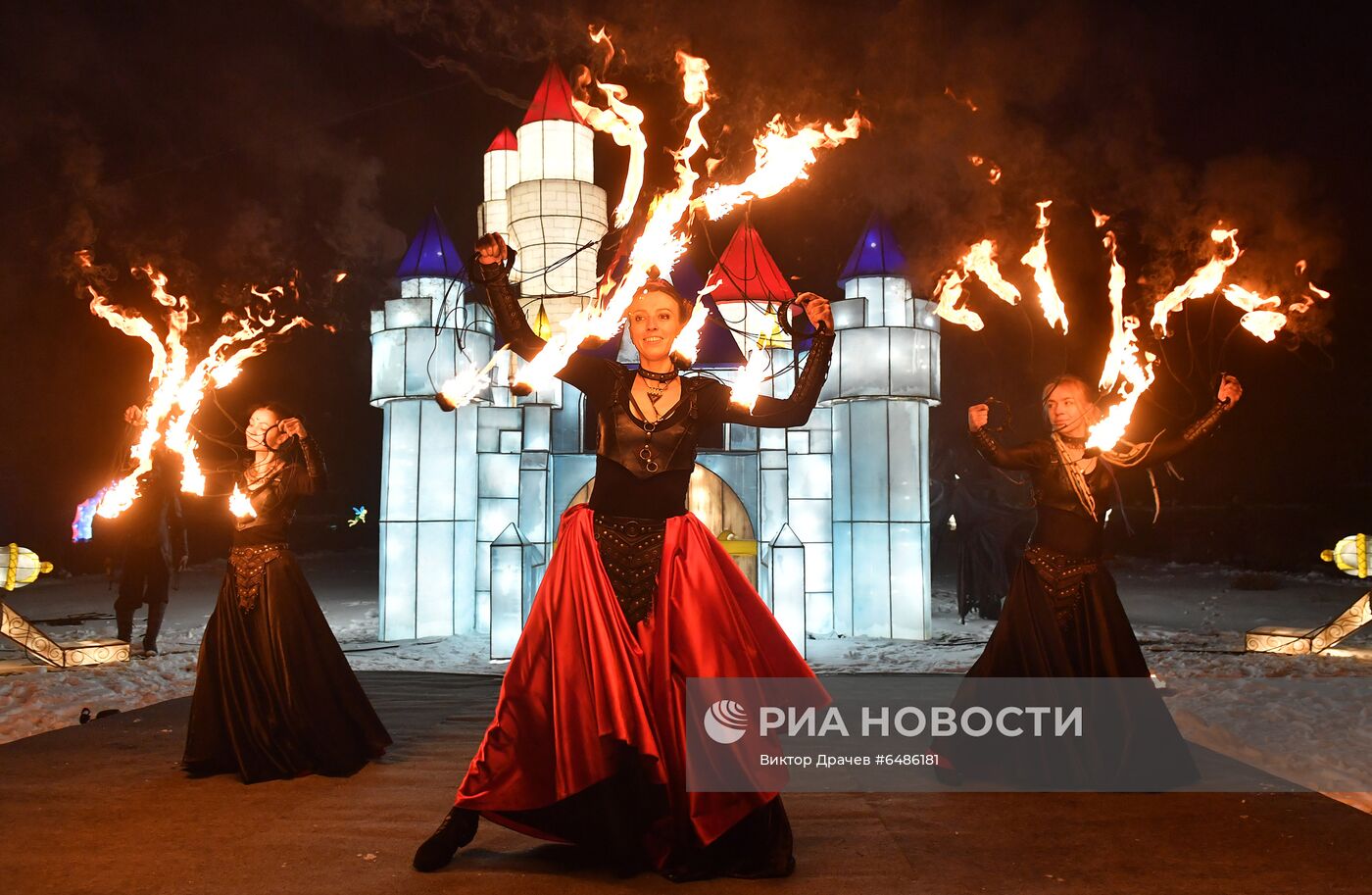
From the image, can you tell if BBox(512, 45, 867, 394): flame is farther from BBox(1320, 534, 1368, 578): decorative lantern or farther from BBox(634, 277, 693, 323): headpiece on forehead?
BBox(1320, 534, 1368, 578): decorative lantern

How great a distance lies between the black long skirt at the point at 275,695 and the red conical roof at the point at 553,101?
877cm

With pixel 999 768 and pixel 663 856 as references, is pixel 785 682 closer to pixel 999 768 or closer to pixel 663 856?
pixel 663 856

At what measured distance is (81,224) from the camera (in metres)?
13.3

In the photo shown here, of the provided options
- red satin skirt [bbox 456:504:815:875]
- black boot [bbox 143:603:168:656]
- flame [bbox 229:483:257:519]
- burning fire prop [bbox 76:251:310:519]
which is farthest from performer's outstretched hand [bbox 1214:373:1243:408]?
black boot [bbox 143:603:168:656]

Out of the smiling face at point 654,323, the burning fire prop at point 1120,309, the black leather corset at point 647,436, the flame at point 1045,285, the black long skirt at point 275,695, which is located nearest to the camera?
the black leather corset at point 647,436

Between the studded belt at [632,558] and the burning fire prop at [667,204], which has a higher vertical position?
the burning fire prop at [667,204]

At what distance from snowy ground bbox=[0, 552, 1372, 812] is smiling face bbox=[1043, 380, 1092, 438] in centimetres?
191

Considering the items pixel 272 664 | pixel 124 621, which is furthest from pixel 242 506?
pixel 124 621

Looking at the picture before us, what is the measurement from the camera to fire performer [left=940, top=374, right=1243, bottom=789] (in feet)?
14.6

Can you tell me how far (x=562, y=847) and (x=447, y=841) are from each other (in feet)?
1.41

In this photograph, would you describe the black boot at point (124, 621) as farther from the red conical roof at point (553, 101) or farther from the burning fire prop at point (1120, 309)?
the burning fire prop at point (1120, 309)

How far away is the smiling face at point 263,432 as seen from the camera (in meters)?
5.27

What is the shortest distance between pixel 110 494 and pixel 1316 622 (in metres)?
13.0

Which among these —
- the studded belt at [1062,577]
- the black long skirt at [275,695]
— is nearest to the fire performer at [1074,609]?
the studded belt at [1062,577]
